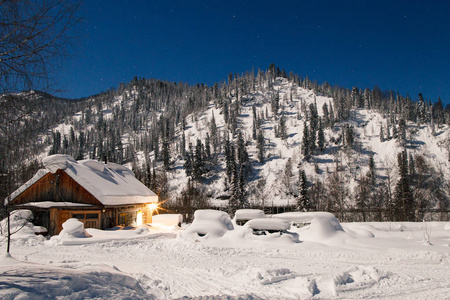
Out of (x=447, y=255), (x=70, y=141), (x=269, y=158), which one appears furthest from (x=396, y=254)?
(x=70, y=141)

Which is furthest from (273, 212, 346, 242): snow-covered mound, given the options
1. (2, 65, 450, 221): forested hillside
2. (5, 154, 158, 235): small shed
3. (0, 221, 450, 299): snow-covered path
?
(2, 65, 450, 221): forested hillside

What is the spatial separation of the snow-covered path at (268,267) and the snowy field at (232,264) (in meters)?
0.03

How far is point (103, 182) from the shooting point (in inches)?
940

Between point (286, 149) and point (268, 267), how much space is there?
92465mm

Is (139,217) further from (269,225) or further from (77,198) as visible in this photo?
(269,225)

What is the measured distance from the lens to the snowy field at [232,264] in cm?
559

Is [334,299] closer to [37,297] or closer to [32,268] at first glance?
[37,297]

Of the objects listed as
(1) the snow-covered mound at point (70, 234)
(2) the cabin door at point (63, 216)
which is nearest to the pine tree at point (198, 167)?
(2) the cabin door at point (63, 216)

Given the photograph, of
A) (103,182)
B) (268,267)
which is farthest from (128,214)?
(268,267)

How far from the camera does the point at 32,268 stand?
5672mm

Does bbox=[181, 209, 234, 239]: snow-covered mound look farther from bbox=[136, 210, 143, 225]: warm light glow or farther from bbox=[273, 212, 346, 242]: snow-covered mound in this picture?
bbox=[136, 210, 143, 225]: warm light glow

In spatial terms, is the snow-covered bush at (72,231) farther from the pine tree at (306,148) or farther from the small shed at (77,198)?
the pine tree at (306,148)

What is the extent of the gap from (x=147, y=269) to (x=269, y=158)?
87.4 meters

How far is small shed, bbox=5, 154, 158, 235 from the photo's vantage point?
20.9 metres
